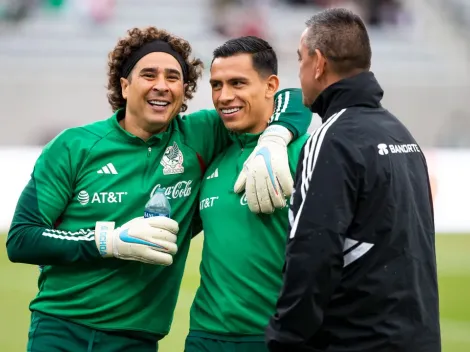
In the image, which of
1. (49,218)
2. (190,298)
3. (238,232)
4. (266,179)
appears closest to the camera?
(266,179)

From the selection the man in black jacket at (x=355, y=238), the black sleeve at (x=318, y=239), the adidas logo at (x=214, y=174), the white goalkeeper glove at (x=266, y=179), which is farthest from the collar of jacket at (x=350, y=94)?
the adidas logo at (x=214, y=174)

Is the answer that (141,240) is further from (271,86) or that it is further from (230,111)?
(271,86)

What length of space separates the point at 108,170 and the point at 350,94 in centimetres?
142

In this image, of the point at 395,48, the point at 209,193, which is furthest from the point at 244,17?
the point at 209,193

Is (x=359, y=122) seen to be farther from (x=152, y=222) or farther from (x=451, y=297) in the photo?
(x=451, y=297)

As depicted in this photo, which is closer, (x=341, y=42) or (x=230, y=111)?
(x=341, y=42)

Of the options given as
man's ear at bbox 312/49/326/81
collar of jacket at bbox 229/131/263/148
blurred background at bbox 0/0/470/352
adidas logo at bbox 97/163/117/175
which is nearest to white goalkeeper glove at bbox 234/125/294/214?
collar of jacket at bbox 229/131/263/148

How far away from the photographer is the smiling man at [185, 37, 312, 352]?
417 centimetres

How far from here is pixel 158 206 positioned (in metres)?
4.35

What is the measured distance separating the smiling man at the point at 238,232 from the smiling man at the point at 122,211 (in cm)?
11

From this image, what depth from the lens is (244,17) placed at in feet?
62.0

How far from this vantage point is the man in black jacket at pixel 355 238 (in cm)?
326

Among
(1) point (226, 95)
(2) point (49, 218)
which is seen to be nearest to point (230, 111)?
(1) point (226, 95)

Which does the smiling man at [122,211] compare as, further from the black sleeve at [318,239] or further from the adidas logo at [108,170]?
the black sleeve at [318,239]
